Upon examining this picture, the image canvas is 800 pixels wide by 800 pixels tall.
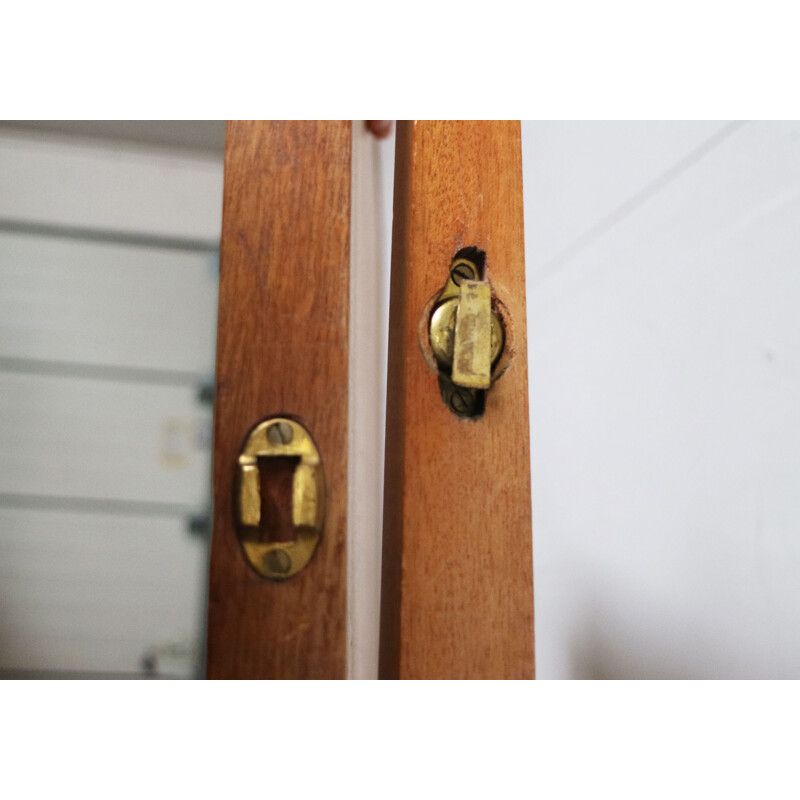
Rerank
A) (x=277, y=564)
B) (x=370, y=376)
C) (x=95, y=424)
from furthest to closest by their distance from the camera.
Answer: (x=95, y=424), (x=370, y=376), (x=277, y=564)

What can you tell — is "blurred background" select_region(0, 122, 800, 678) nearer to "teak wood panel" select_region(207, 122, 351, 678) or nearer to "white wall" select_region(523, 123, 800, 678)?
"white wall" select_region(523, 123, 800, 678)

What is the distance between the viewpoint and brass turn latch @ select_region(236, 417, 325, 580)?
0.23m

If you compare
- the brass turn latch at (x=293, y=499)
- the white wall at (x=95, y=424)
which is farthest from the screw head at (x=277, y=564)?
the white wall at (x=95, y=424)

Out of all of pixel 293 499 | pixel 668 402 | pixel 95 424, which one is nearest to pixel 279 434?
pixel 293 499

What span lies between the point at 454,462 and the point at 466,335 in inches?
1.9

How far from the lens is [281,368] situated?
239 mm

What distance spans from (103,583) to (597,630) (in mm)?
1304

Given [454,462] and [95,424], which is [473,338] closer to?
[454,462]

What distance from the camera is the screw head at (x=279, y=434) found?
0.77 ft

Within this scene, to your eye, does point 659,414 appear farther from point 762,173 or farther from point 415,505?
point 415,505

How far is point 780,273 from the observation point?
434 millimetres

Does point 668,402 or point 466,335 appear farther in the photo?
point 668,402

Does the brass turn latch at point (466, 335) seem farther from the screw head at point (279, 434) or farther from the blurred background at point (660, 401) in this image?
the blurred background at point (660, 401)

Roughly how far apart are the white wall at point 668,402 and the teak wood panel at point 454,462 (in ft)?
0.88
